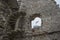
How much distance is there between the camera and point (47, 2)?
893 centimetres

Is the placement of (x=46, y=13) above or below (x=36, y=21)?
above

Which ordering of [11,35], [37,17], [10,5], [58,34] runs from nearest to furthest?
1. [11,35]
2. [10,5]
3. [58,34]
4. [37,17]

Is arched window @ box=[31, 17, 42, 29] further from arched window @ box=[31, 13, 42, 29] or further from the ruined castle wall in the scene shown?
the ruined castle wall

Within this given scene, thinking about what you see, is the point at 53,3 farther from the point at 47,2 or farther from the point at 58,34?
the point at 58,34

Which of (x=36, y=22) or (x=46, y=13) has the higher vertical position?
(x=46, y=13)

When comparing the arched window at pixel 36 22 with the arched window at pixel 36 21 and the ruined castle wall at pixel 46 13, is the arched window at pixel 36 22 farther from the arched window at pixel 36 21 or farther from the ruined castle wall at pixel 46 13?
the ruined castle wall at pixel 46 13

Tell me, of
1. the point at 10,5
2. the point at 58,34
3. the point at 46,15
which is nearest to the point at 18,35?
the point at 10,5

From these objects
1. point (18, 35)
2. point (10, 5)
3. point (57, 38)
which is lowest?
point (57, 38)

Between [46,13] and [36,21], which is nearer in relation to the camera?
[36,21]

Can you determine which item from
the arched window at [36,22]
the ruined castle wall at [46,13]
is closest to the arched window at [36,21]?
the arched window at [36,22]

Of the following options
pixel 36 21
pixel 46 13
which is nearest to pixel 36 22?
pixel 36 21

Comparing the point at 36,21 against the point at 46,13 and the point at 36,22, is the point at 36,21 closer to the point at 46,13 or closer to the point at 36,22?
the point at 36,22

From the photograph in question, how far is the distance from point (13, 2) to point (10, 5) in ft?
0.15

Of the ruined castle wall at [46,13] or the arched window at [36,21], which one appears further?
the arched window at [36,21]
